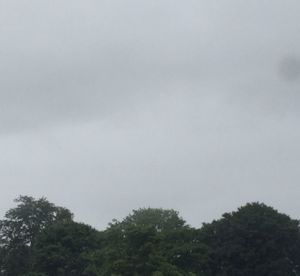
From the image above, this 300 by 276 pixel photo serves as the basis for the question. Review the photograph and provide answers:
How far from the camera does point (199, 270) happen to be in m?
82.4

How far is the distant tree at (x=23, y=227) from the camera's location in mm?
95938

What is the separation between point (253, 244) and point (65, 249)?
18.5 m

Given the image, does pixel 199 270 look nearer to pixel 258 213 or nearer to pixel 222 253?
pixel 222 253

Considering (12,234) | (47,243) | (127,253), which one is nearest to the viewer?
(127,253)

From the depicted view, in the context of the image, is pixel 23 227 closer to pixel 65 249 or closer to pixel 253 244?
pixel 65 249

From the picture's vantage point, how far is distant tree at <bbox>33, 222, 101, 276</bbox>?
285 feet

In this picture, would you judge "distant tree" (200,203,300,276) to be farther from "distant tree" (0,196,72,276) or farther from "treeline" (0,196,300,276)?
"distant tree" (0,196,72,276)

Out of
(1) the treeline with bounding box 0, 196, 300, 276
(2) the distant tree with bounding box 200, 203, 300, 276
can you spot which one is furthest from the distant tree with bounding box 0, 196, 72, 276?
(2) the distant tree with bounding box 200, 203, 300, 276

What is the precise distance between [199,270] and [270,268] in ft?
22.6

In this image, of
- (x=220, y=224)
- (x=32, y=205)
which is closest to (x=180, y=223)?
(x=220, y=224)

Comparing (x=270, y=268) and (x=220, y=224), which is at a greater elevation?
(x=220, y=224)

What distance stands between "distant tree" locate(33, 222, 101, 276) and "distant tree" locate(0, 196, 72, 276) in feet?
19.3

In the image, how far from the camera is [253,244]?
283 feet

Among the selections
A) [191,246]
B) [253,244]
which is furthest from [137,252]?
[253,244]
